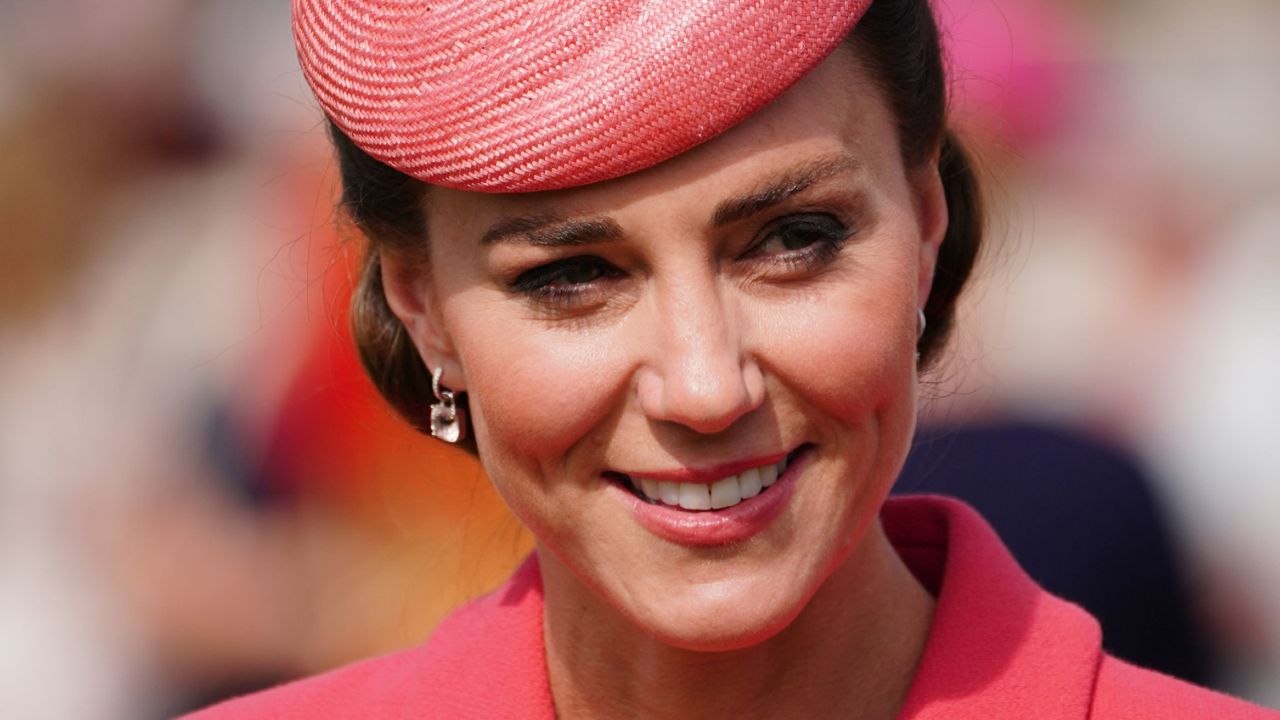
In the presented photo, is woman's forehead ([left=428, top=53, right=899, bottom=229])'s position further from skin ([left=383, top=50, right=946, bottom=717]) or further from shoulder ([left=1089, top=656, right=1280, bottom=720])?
shoulder ([left=1089, top=656, right=1280, bottom=720])

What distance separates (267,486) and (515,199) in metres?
2.82

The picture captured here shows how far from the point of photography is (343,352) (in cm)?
496

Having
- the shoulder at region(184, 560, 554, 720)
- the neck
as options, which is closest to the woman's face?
the neck

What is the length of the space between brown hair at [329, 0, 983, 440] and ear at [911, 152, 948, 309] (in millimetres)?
28

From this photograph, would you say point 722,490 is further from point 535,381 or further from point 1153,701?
point 1153,701

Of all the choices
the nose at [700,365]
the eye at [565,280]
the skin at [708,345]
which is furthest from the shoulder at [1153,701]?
the eye at [565,280]

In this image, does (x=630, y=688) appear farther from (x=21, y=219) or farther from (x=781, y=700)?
(x=21, y=219)

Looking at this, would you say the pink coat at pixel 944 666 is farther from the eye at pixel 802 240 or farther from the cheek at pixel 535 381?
the eye at pixel 802 240

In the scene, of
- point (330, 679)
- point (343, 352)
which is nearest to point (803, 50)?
point (330, 679)

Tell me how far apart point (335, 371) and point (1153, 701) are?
2.81m

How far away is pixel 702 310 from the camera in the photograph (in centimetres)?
240

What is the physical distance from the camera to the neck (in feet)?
9.21

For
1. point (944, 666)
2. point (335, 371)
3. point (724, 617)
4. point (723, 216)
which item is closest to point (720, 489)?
point (724, 617)

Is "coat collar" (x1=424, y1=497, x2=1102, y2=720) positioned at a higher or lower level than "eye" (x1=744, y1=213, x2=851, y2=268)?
lower
